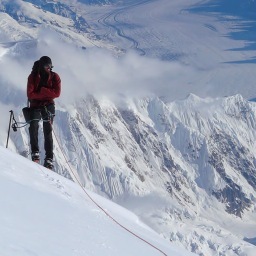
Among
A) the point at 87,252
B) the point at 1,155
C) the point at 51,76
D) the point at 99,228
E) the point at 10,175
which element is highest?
the point at 51,76

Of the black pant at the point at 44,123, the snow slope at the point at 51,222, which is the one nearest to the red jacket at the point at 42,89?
the black pant at the point at 44,123

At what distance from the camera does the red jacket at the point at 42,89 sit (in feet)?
64.7

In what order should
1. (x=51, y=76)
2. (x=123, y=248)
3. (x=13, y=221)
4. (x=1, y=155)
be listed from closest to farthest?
1. (x=13, y=221)
2. (x=123, y=248)
3. (x=1, y=155)
4. (x=51, y=76)

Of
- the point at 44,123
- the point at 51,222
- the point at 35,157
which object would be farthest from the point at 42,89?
the point at 51,222

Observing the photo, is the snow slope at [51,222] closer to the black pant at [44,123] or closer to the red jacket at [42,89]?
the black pant at [44,123]

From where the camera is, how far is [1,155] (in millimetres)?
17375

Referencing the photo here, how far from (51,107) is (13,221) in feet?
32.5

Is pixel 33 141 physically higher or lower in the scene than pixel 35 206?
higher

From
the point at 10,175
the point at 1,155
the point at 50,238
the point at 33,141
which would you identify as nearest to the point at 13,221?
the point at 50,238

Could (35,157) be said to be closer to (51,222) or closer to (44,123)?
(44,123)

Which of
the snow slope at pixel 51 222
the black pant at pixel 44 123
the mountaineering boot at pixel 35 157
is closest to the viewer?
the snow slope at pixel 51 222

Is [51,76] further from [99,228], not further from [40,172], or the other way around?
[99,228]

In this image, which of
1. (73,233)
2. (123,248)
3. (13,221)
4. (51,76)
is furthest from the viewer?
(51,76)

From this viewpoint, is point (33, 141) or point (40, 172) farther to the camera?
point (33, 141)
